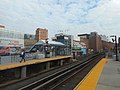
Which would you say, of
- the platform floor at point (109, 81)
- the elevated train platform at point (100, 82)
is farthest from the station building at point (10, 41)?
the platform floor at point (109, 81)

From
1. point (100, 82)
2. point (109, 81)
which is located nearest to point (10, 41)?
point (109, 81)

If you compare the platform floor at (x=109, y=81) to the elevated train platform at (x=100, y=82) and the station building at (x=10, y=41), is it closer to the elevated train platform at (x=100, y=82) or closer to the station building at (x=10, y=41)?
the elevated train platform at (x=100, y=82)

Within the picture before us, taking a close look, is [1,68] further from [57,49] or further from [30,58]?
[57,49]

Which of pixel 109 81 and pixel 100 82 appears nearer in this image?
pixel 100 82

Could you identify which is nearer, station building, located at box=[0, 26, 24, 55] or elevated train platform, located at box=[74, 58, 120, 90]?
elevated train platform, located at box=[74, 58, 120, 90]

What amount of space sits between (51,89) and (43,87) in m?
0.66

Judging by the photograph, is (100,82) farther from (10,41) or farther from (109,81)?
(10,41)

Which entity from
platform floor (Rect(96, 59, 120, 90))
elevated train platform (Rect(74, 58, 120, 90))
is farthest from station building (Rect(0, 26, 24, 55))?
platform floor (Rect(96, 59, 120, 90))

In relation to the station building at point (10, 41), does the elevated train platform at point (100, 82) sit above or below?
below

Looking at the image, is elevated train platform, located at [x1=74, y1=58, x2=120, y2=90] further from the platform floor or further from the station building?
the station building

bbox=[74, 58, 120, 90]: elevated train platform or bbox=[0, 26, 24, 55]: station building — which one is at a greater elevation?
bbox=[0, 26, 24, 55]: station building

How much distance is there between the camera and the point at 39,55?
31141 millimetres

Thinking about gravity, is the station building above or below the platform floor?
above

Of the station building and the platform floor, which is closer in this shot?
the platform floor
